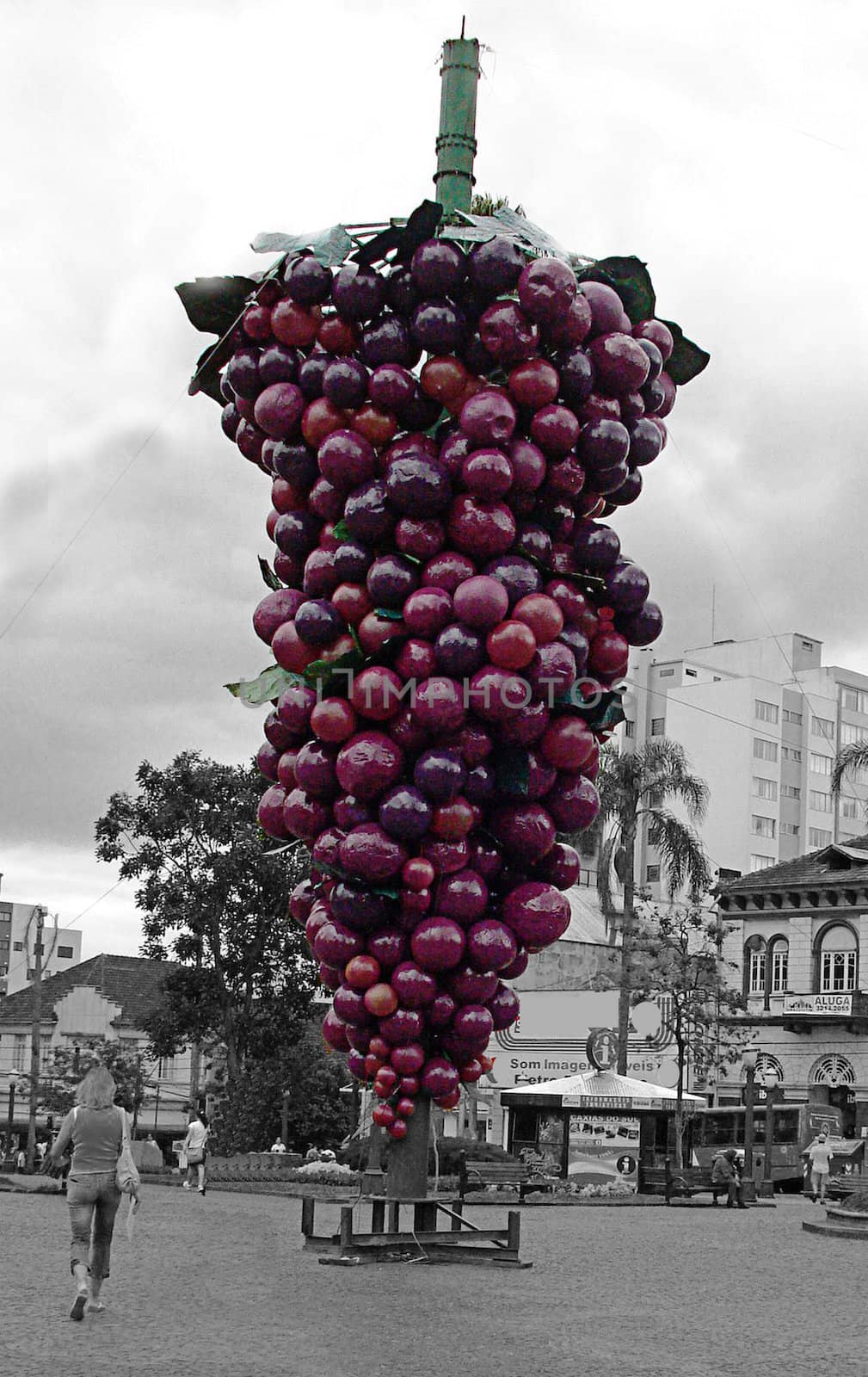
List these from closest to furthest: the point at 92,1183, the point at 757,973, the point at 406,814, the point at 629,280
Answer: the point at 92,1183
the point at 406,814
the point at 629,280
the point at 757,973

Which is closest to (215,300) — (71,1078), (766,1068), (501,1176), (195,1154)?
(195,1154)

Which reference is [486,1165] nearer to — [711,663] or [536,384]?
[536,384]

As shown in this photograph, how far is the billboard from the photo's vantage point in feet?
167

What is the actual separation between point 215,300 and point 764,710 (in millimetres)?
72322

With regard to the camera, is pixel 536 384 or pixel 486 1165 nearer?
pixel 536 384

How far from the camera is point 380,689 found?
13.5 meters

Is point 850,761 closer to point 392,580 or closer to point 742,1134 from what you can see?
point 742,1134

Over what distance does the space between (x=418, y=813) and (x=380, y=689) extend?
1.03m

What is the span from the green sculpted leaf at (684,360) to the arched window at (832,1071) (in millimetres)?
36703

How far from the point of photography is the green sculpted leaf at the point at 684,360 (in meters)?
16.0

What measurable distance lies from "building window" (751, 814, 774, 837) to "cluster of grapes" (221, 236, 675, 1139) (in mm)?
71061

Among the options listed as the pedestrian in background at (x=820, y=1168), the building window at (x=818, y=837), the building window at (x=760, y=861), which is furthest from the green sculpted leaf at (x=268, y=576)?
the building window at (x=818, y=837)

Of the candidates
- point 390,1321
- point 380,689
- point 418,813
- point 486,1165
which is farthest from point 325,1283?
point 486,1165

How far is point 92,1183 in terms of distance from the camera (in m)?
10.9
